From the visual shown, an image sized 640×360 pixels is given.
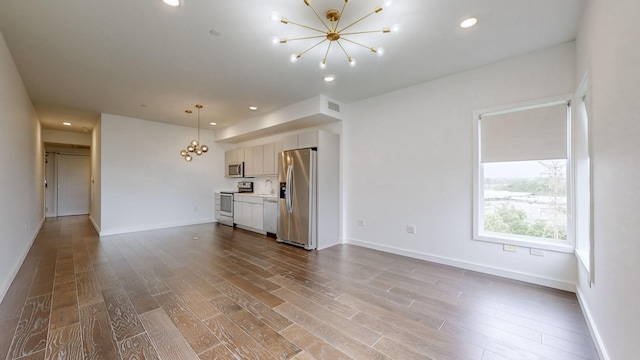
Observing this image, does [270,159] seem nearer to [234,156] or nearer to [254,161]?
[254,161]

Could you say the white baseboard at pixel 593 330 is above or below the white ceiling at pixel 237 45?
below

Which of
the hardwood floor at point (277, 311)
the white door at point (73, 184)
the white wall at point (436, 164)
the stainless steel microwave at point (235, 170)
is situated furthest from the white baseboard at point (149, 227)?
the white door at point (73, 184)

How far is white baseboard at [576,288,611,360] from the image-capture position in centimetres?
173

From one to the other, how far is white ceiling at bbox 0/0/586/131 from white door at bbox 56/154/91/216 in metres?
5.81

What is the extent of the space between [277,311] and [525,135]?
3561 millimetres

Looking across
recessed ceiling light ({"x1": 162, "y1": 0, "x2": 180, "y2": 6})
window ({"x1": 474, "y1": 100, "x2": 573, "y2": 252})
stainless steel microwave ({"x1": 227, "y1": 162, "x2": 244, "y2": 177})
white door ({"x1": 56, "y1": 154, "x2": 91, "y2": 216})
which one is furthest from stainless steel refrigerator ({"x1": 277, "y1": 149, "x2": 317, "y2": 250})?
white door ({"x1": 56, "y1": 154, "x2": 91, "y2": 216})

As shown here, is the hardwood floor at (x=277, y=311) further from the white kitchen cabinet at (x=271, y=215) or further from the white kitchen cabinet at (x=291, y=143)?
the white kitchen cabinet at (x=291, y=143)

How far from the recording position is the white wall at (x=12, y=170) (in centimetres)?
276

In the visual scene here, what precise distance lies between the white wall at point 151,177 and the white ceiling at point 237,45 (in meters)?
1.50

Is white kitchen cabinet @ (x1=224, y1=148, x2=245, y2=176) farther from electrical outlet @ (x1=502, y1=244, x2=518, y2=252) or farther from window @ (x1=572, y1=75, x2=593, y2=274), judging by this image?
window @ (x1=572, y1=75, x2=593, y2=274)

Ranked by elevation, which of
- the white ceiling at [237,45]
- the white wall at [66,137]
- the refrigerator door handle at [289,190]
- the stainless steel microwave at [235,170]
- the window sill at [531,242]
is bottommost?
the window sill at [531,242]

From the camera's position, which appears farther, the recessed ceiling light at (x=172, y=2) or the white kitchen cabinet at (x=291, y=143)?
the white kitchen cabinet at (x=291, y=143)

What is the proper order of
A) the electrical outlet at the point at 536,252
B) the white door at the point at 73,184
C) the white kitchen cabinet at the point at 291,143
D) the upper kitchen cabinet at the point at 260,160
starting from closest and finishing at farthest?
the electrical outlet at the point at 536,252 → the white kitchen cabinet at the point at 291,143 → the upper kitchen cabinet at the point at 260,160 → the white door at the point at 73,184

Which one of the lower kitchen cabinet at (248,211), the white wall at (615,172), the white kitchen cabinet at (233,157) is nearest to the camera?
the white wall at (615,172)
